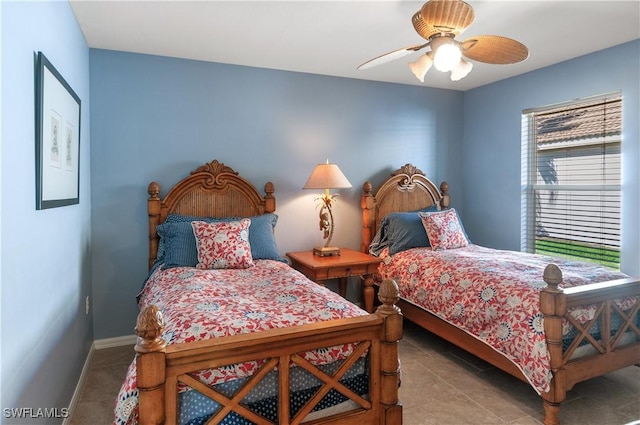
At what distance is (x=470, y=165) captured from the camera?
467cm

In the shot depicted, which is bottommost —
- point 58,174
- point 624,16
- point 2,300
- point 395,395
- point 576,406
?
point 576,406

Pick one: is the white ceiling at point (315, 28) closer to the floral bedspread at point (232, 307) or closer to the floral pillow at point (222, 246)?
the floral pillow at point (222, 246)

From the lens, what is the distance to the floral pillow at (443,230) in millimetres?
3693

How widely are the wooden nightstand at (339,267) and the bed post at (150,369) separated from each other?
2018 millimetres

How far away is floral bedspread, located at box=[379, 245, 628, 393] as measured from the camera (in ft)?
7.60

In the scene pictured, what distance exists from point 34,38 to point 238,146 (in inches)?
78.4

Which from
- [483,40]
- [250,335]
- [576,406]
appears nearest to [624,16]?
[483,40]

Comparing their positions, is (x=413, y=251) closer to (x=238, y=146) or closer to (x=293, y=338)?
(x=238, y=146)

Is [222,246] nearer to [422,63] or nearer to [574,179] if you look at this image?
[422,63]

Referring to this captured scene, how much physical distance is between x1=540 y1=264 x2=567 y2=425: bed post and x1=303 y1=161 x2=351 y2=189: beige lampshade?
1.83 m

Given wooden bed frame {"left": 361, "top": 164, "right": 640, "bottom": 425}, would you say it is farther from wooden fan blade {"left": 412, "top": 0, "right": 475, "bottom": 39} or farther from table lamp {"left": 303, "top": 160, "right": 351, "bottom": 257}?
wooden fan blade {"left": 412, "top": 0, "right": 475, "bottom": 39}

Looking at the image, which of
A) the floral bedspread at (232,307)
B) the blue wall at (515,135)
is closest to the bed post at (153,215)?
the floral bedspread at (232,307)

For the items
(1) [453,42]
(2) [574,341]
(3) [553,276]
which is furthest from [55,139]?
(2) [574,341]

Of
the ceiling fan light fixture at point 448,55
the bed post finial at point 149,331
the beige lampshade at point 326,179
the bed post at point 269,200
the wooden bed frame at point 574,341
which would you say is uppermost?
the ceiling fan light fixture at point 448,55
